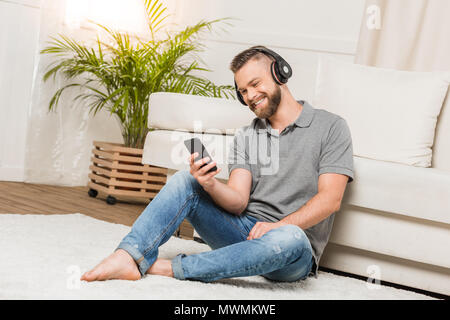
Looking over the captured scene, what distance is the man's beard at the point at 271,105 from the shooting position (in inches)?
66.3

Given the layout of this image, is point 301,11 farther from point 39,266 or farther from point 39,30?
point 39,266

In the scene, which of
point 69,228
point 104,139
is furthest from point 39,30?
point 69,228

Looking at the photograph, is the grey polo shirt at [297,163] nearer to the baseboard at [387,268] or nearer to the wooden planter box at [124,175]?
the baseboard at [387,268]

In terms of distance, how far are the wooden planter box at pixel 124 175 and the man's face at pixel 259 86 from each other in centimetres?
153

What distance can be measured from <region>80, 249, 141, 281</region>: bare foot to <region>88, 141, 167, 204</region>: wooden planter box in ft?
5.30

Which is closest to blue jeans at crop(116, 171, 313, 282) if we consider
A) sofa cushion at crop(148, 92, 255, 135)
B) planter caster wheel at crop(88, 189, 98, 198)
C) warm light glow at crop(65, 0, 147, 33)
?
sofa cushion at crop(148, 92, 255, 135)

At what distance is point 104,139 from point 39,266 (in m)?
2.23

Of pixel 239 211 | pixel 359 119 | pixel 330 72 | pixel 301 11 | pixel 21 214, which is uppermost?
pixel 301 11

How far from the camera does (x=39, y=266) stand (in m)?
1.51

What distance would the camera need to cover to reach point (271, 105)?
1.69 metres

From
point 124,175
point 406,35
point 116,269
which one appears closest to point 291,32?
point 406,35

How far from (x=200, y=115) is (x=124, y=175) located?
98 centimetres

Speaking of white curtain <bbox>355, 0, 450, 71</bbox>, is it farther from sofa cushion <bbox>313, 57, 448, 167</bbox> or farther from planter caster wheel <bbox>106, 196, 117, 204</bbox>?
planter caster wheel <bbox>106, 196, 117, 204</bbox>

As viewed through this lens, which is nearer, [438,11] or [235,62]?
[235,62]
